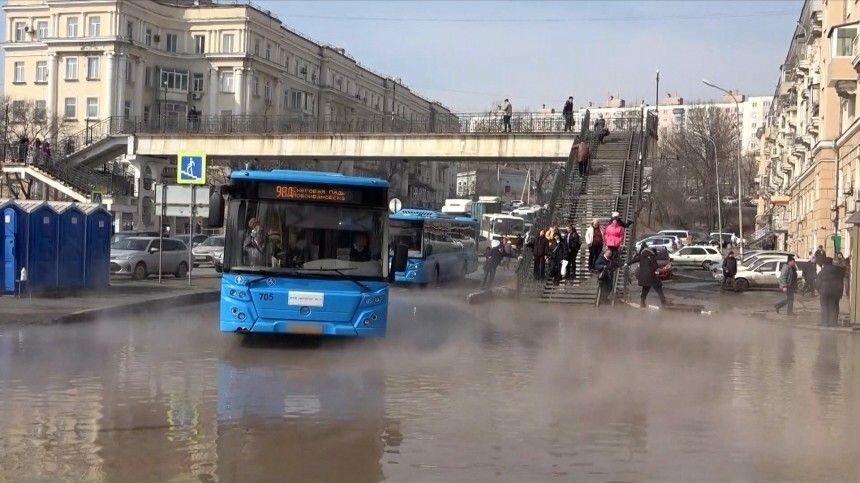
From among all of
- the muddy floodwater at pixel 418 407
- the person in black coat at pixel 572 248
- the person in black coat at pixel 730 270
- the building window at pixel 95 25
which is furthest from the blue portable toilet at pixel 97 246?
the building window at pixel 95 25

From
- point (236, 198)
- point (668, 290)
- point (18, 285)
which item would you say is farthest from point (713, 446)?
point (668, 290)

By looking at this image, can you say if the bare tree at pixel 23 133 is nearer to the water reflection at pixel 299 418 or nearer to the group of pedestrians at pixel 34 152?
the group of pedestrians at pixel 34 152

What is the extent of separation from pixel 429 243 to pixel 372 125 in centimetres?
1477

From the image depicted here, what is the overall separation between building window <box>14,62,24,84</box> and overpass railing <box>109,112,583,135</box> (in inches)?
1536

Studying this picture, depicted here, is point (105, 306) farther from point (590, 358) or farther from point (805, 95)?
point (805, 95)

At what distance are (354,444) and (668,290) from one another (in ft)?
100

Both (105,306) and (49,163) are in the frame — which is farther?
(49,163)

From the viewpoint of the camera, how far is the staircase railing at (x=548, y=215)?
1213 inches

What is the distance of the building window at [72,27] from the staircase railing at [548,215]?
56.2 meters

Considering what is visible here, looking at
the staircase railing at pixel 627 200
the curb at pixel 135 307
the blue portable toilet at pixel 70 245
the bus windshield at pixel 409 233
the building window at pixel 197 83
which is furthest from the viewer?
the building window at pixel 197 83

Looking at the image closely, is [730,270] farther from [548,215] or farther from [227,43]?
[227,43]

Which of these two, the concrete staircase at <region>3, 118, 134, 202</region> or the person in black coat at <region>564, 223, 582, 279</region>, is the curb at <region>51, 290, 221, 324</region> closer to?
the person in black coat at <region>564, 223, 582, 279</region>

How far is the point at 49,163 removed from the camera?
57.8 metres

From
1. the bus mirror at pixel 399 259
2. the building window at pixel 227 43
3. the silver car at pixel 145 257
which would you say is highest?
the building window at pixel 227 43
